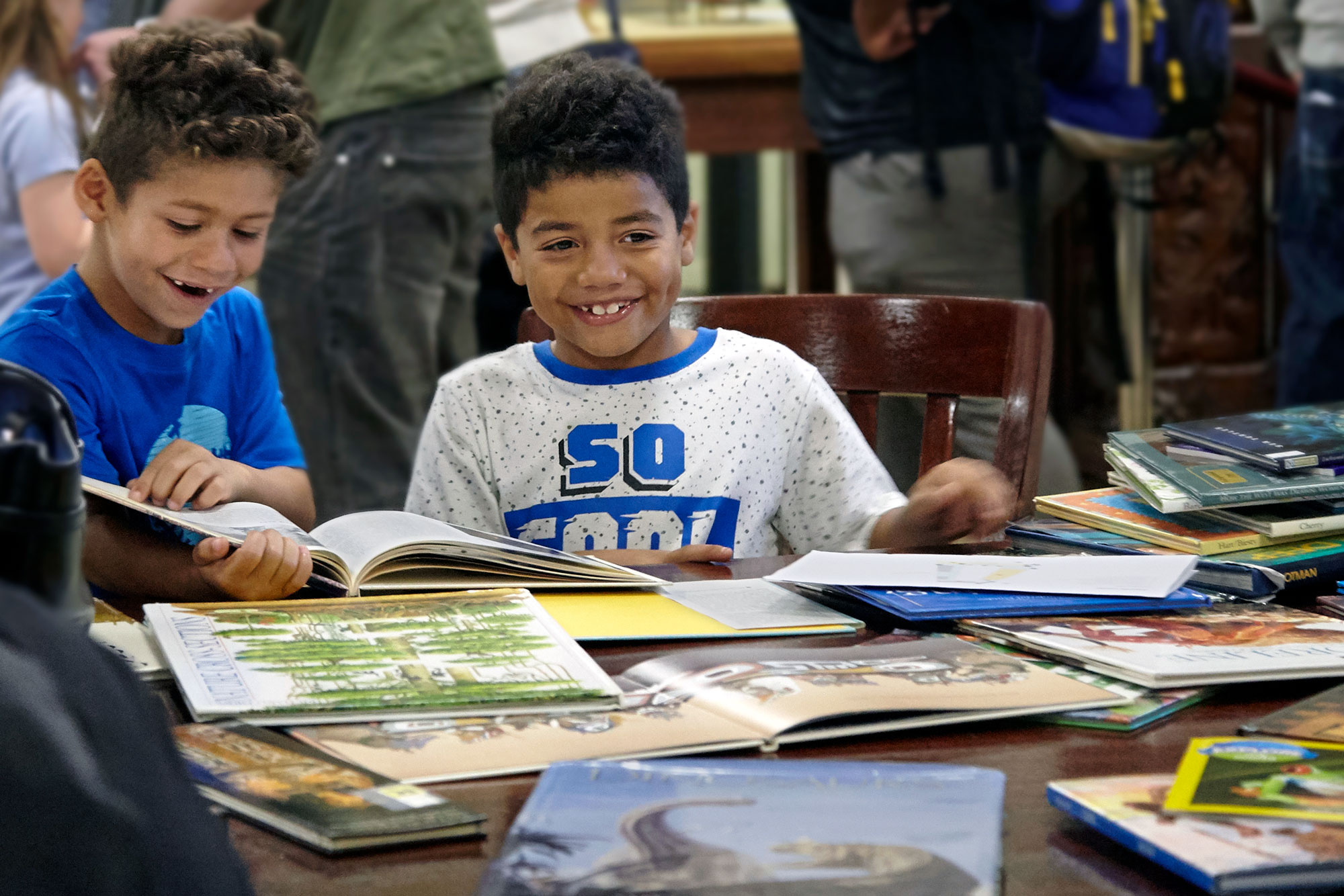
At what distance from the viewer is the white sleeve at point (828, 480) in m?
1.43

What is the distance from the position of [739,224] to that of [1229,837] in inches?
140

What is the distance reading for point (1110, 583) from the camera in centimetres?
96

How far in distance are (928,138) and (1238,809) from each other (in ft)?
7.43

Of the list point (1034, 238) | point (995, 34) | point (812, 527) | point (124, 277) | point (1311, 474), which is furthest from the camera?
point (1034, 238)

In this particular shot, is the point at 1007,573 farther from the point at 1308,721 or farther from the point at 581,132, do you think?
the point at 581,132

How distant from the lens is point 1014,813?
24.2 inches

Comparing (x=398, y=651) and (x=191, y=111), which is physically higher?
(x=191, y=111)

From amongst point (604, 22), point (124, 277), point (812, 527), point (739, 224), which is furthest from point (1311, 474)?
point (604, 22)

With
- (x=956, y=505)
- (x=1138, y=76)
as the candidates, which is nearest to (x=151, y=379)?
(x=956, y=505)

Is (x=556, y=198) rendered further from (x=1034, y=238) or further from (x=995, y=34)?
(x=1034, y=238)

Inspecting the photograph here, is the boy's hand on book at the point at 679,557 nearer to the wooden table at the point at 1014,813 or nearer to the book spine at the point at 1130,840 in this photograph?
the wooden table at the point at 1014,813

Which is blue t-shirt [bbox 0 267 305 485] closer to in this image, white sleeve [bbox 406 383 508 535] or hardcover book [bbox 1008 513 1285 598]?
white sleeve [bbox 406 383 508 535]

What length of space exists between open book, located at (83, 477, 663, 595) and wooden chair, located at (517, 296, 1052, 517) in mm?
540

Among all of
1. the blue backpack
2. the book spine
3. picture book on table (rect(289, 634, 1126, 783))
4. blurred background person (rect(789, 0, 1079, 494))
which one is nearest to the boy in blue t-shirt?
picture book on table (rect(289, 634, 1126, 783))
